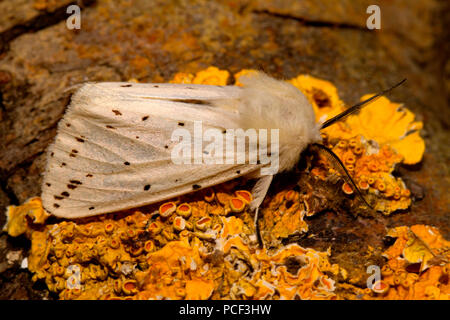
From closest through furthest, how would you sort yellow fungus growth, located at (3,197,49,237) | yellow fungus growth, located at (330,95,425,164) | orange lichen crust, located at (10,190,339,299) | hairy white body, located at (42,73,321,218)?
orange lichen crust, located at (10,190,339,299)
hairy white body, located at (42,73,321,218)
yellow fungus growth, located at (3,197,49,237)
yellow fungus growth, located at (330,95,425,164)

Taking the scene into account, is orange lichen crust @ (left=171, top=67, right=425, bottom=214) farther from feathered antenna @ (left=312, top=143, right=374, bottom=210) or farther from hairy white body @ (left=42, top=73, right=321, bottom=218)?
hairy white body @ (left=42, top=73, right=321, bottom=218)

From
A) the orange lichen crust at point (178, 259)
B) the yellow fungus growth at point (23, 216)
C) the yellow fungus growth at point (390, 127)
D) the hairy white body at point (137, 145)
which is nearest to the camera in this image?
the orange lichen crust at point (178, 259)

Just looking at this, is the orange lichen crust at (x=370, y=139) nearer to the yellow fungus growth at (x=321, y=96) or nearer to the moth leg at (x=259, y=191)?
the yellow fungus growth at (x=321, y=96)

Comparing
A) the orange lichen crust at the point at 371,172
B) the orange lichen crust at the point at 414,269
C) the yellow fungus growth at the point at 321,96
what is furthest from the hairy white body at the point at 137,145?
the orange lichen crust at the point at 414,269

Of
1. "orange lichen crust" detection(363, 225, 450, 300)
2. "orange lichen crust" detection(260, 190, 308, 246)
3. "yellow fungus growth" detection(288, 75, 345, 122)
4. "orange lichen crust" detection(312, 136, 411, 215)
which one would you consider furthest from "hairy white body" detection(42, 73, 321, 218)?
"orange lichen crust" detection(363, 225, 450, 300)

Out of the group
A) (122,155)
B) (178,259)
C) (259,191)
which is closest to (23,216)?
(122,155)

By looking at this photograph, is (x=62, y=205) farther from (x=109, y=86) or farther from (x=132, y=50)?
(x=132, y=50)

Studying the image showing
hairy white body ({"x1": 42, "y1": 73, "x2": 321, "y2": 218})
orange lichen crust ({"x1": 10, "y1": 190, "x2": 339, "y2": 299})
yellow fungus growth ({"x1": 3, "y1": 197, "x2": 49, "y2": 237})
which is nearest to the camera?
orange lichen crust ({"x1": 10, "y1": 190, "x2": 339, "y2": 299})
